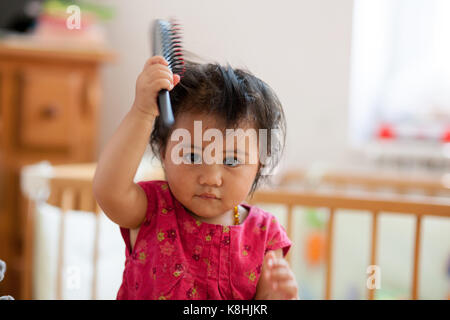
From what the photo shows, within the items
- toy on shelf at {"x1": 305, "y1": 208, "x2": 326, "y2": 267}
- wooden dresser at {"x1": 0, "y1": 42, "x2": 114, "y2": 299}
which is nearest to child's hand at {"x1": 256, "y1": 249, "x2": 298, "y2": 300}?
toy on shelf at {"x1": 305, "y1": 208, "x2": 326, "y2": 267}

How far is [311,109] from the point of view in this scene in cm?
124

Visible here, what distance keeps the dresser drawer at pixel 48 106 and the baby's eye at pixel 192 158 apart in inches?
47.4

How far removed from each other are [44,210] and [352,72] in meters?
0.90

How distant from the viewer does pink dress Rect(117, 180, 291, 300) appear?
0.53m

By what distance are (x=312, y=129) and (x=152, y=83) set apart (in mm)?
955

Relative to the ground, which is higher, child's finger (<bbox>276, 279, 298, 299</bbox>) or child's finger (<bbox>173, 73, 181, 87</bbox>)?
child's finger (<bbox>173, 73, 181, 87</bbox>)

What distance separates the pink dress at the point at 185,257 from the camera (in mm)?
534

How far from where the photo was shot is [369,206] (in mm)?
893

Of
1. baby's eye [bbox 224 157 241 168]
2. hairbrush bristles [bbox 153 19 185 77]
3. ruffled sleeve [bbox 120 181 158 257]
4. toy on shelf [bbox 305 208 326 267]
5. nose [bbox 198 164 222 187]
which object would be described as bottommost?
toy on shelf [bbox 305 208 326 267]

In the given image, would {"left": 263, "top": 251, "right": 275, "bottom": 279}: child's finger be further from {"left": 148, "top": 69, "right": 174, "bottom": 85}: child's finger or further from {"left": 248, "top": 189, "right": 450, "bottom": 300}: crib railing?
{"left": 248, "top": 189, "right": 450, "bottom": 300}: crib railing

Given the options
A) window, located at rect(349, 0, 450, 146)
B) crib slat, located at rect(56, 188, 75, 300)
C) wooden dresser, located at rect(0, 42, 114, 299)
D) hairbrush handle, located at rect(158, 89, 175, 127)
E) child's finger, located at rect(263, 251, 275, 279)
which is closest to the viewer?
hairbrush handle, located at rect(158, 89, 175, 127)

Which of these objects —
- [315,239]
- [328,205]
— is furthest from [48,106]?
[328,205]

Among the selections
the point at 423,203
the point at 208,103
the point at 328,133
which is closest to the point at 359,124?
the point at 328,133

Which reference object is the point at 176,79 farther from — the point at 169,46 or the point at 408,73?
the point at 408,73
